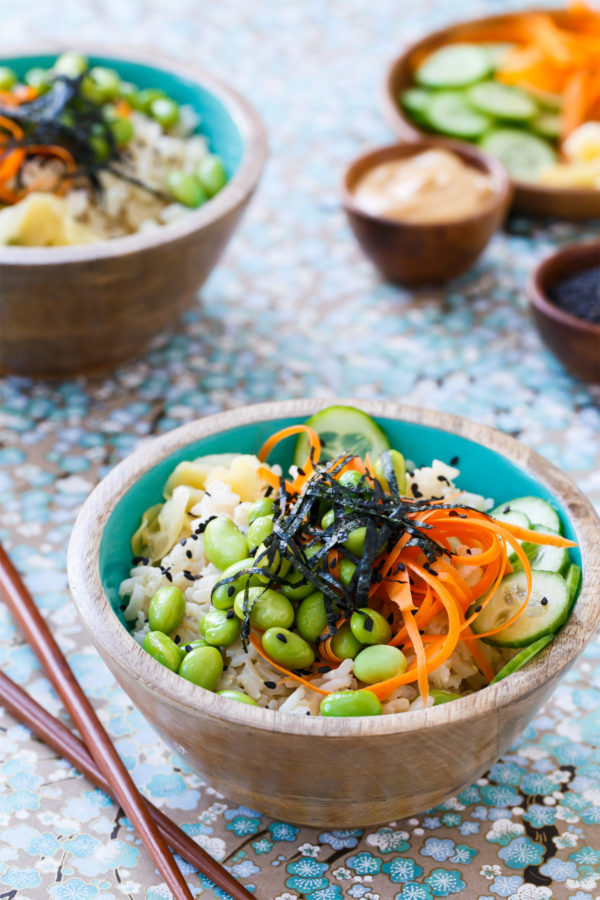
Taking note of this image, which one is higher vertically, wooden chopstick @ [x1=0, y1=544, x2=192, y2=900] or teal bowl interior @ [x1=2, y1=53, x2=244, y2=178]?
teal bowl interior @ [x1=2, y1=53, x2=244, y2=178]

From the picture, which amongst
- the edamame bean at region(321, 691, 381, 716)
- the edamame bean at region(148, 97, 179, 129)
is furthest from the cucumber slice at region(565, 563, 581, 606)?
the edamame bean at region(148, 97, 179, 129)

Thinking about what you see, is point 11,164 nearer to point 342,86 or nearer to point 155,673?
point 155,673

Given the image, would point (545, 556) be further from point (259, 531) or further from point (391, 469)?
point (259, 531)

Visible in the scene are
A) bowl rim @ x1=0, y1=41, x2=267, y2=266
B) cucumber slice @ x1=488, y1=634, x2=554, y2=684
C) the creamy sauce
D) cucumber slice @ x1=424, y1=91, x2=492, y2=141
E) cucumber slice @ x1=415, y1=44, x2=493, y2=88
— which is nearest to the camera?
cucumber slice @ x1=488, y1=634, x2=554, y2=684

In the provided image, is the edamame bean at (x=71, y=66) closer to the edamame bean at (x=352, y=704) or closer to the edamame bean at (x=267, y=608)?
the edamame bean at (x=267, y=608)

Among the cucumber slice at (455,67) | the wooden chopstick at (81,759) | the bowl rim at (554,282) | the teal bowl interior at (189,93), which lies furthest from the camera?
the cucumber slice at (455,67)

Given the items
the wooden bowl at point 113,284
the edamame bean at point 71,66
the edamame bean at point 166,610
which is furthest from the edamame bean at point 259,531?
the edamame bean at point 71,66

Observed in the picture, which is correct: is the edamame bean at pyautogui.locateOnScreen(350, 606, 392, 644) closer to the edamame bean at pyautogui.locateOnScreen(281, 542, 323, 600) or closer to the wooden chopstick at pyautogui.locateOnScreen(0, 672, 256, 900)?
the edamame bean at pyautogui.locateOnScreen(281, 542, 323, 600)
